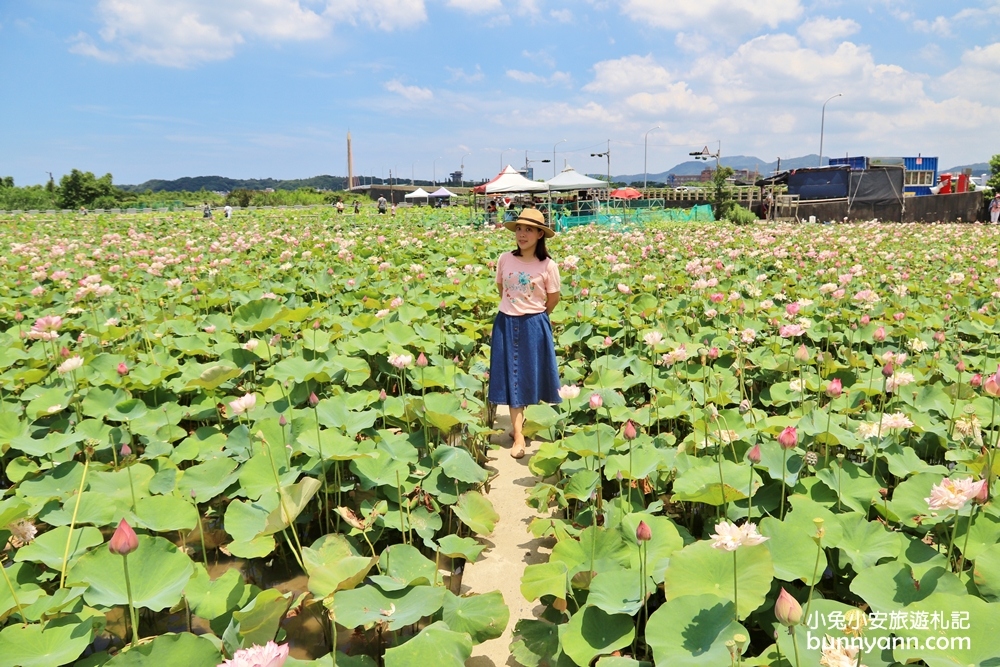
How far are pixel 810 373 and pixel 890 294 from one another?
8.00 ft

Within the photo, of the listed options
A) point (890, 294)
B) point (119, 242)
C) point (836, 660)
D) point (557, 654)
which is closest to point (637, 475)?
point (557, 654)

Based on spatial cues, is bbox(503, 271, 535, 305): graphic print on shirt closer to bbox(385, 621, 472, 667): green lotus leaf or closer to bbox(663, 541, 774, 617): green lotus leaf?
bbox(663, 541, 774, 617): green lotus leaf

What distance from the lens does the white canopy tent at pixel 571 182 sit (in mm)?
16703

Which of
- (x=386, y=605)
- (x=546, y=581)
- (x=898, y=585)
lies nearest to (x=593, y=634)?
(x=546, y=581)

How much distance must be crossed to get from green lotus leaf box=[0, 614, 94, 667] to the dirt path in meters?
0.84

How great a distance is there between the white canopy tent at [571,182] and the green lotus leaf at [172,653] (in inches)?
626

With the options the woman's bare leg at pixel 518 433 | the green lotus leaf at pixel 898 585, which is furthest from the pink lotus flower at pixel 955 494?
the woman's bare leg at pixel 518 433

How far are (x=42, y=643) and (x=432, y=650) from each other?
80 centimetres

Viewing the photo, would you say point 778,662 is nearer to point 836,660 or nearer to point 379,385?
point 836,660

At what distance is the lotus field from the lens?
1286 mm

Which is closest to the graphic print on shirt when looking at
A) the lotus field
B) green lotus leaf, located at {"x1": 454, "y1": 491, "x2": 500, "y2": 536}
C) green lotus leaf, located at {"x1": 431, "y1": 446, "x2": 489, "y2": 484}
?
the lotus field

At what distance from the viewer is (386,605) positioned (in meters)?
1.41

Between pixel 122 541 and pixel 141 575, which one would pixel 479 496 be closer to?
pixel 141 575

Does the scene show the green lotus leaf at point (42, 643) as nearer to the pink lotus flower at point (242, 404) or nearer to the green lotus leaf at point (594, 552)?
the pink lotus flower at point (242, 404)
